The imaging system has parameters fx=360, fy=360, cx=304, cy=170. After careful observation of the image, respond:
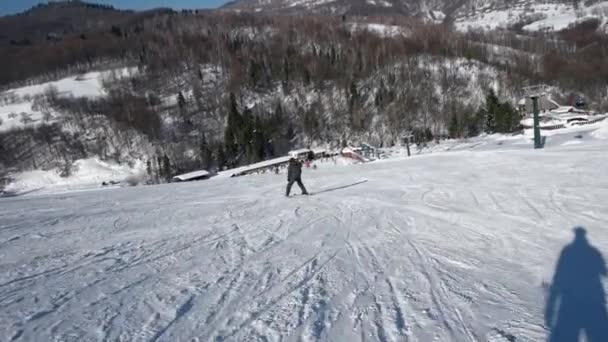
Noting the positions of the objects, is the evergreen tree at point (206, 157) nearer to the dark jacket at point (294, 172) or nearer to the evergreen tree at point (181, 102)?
the evergreen tree at point (181, 102)

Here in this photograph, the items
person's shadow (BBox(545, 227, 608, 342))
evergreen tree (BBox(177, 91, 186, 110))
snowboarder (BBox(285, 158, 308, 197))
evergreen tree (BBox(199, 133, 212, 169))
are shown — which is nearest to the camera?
person's shadow (BBox(545, 227, 608, 342))

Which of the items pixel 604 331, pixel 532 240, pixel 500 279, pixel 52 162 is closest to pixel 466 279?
pixel 500 279

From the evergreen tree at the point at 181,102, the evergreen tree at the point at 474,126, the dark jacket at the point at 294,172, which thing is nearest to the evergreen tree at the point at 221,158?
the evergreen tree at the point at 181,102

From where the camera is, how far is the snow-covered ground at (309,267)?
407 centimetres

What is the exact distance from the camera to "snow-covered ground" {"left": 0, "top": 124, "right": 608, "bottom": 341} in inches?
160

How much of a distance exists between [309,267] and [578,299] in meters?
3.51

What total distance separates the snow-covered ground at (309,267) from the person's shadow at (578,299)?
6cm

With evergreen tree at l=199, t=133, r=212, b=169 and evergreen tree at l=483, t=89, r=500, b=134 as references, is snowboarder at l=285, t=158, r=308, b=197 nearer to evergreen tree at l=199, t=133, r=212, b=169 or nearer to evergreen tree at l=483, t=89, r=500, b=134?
evergreen tree at l=483, t=89, r=500, b=134

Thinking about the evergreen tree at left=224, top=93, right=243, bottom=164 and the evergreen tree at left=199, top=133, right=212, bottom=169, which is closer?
the evergreen tree at left=224, top=93, right=243, bottom=164

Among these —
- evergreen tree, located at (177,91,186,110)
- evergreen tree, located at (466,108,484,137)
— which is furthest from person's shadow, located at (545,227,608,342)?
evergreen tree, located at (177,91,186,110)

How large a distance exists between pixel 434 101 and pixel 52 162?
115 m

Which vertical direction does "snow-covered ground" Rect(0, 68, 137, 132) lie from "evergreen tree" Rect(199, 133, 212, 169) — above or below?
above

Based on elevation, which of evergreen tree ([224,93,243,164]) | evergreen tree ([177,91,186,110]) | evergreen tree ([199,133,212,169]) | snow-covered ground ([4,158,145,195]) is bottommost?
snow-covered ground ([4,158,145,195])

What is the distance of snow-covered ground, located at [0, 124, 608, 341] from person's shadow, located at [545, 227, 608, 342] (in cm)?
6
